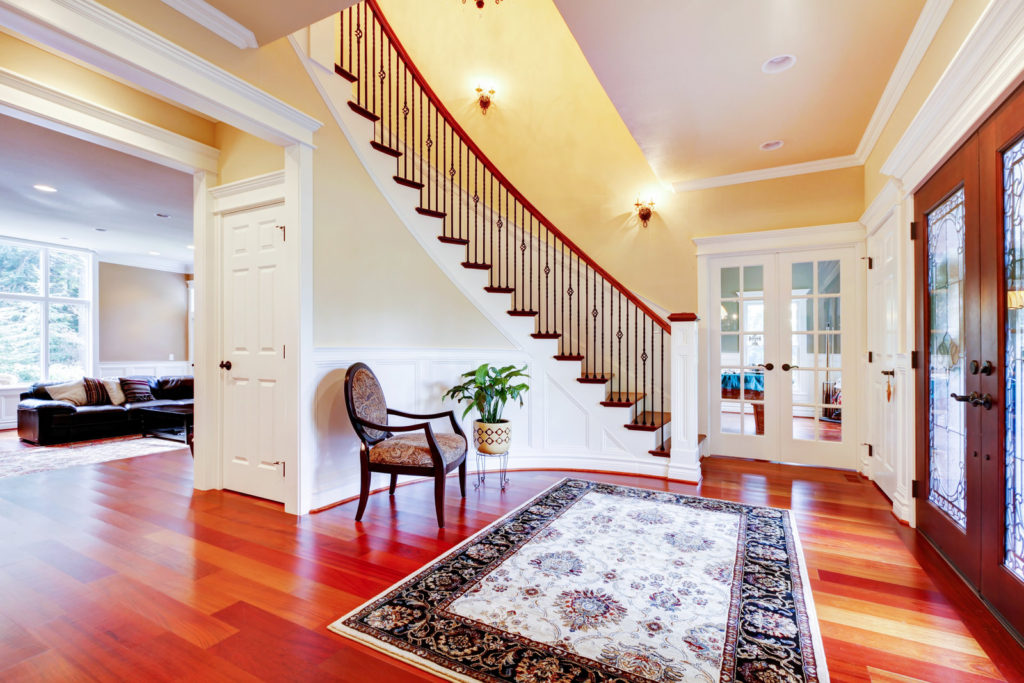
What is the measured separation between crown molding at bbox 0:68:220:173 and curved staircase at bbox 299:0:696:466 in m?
1.11

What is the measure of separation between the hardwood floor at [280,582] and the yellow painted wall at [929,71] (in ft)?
8.10

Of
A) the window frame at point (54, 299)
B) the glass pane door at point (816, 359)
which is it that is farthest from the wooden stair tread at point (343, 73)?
the window frame at point (54, 299)

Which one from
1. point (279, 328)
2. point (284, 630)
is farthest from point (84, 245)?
point (284, 630)

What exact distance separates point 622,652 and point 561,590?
1.55 feet

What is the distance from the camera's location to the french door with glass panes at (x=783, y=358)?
14.6ft

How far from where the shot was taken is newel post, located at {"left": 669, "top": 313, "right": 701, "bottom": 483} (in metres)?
3.99

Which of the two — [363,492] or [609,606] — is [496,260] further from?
[609,606]

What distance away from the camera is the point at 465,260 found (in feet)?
14.3

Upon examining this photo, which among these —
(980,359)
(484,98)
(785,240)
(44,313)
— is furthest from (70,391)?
(980,359)

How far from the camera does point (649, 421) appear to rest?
442 cm

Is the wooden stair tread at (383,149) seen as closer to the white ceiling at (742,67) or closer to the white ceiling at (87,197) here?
the white ceiling at (742,67)

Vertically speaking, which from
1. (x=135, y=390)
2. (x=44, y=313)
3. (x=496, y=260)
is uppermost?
(x=496, y=260)

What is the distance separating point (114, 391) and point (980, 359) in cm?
903

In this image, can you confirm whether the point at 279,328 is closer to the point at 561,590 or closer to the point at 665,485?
the point at 561,590
